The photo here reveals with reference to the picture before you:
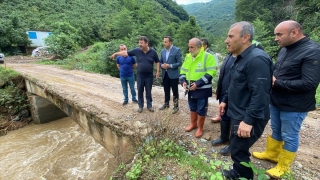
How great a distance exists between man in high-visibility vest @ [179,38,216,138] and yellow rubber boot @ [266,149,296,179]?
1374mm

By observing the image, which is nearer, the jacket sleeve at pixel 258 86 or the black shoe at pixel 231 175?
the jacket sleeve at pixel 258 86

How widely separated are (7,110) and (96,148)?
5.29m

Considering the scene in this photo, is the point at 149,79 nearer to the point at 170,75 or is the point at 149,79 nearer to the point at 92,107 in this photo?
the point at 170,75

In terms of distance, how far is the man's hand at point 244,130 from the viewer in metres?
1.99

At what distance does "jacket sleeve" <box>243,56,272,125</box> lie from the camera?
76.3 inches

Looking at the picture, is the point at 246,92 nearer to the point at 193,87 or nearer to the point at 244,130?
the point at 244,130

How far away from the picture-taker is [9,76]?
30.8ft

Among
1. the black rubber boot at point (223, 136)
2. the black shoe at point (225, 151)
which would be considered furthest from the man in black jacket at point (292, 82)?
the black rubber boot at point (223, 136)

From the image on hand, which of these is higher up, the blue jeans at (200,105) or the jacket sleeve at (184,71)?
the jacket sleeve at (184,71)

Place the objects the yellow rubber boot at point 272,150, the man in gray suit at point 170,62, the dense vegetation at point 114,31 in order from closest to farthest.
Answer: the yellow rubber boot at point 272,150
the dense vegetation at point 114,31
the man in gray suit at point 170,62

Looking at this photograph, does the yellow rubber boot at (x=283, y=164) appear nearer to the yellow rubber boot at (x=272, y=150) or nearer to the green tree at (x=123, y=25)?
the yellow rubber boot at (x=272, y=150)

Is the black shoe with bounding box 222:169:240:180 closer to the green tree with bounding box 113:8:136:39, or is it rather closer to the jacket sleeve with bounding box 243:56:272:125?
the jacket sleeve with bounding box 243:56:272:125

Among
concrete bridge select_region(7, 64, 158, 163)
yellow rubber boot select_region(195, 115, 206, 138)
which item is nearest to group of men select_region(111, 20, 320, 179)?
yellow rubber boot select_region(195, 115, 206, 138)

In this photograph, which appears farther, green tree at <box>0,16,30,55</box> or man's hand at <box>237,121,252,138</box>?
green tree at <box>0,16,30,55</box>
